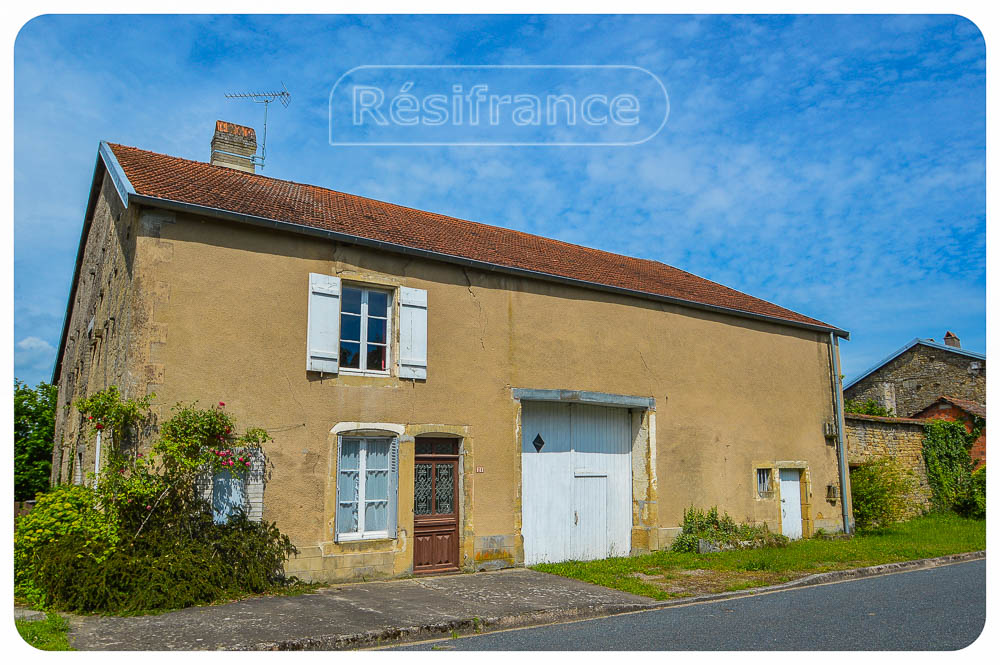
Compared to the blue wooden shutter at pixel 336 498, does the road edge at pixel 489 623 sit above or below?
below

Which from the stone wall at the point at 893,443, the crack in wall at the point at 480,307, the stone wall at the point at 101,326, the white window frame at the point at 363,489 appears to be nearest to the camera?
the stone wall at the point at 101,326

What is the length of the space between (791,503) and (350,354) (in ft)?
31.9

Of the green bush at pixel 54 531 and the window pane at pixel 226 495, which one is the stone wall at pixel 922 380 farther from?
the green bush at pixel 54 531

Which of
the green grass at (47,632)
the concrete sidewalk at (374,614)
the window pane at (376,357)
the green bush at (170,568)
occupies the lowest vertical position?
the concrete sidewalk at (374,614)

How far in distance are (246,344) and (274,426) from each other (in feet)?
3.49

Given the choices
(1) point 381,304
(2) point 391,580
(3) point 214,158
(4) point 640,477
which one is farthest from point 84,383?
(4) point 640,477

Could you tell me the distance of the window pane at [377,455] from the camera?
10.0m

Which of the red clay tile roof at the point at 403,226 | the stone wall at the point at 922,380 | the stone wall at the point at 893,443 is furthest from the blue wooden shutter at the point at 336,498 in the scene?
the stone wall at the point at 922,380

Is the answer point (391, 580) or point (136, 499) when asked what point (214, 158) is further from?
point (391, 580)

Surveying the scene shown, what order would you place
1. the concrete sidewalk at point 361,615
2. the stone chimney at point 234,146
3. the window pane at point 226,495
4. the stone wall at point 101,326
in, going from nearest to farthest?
the concrete sidewalk at point 361,615
the window pane at point 226,495
the stone wall at point 101,326
the stone chimney at point 234,146

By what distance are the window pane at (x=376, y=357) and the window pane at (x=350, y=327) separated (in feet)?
0.78

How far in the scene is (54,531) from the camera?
788cm

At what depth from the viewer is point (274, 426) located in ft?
30.4

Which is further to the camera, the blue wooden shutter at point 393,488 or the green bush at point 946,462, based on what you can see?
the green bush at point 946,462
